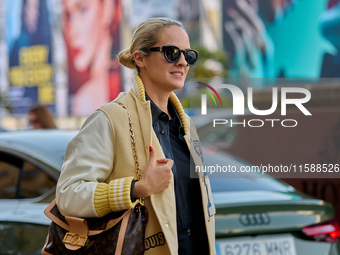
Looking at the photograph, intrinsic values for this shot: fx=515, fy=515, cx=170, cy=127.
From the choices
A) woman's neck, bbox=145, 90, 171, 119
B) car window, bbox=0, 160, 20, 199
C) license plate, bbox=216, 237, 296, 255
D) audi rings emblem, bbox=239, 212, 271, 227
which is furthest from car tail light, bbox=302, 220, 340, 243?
car window, bbox=0, 160, 20, 199

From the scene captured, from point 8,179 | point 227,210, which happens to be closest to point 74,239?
point 227,210

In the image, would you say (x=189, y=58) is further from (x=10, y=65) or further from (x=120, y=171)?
(x=10, y=65)

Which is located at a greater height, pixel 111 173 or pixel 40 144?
pixel 111 173

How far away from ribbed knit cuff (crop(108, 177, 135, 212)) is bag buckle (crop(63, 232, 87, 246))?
0.14 metres

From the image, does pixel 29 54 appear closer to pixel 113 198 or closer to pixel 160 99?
pixel 160 99

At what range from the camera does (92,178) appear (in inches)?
66.4

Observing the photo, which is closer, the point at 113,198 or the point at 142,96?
the point at 113,198

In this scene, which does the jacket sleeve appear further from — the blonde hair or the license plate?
the license plate

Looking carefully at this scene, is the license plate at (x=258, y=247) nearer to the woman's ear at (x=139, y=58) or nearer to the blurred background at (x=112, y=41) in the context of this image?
the woman's ear at (x=139, y=58)

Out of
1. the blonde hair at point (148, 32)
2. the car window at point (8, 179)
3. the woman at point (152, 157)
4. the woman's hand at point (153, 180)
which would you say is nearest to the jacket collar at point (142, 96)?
the woman at point (152, 157)

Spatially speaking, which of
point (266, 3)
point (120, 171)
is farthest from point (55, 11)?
point (120, 171)

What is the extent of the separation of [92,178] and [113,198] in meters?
0.11

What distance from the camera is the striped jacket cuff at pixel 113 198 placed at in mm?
1639

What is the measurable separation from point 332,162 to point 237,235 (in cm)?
299
